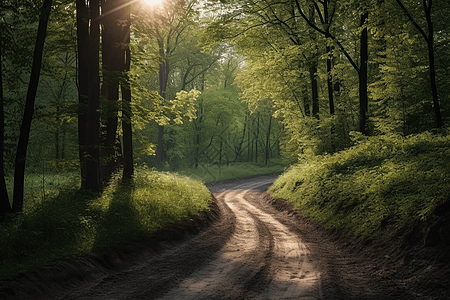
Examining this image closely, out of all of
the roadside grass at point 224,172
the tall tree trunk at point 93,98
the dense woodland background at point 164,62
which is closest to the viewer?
the dense woodland background at point 164,62

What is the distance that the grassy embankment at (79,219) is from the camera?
23.6 feet

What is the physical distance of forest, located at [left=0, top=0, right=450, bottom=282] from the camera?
10148 millimetres

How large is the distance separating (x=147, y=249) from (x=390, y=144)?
10886mm

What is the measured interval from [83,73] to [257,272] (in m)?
10.1

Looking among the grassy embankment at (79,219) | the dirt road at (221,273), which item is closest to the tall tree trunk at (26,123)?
the grassy embankment at (79,219)

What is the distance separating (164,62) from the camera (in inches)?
618

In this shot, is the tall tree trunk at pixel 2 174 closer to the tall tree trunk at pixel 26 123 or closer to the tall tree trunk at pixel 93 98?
the tall tree trunk at pixel 26 123

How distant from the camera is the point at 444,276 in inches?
239

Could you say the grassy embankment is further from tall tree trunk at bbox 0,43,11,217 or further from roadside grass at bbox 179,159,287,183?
roadside grass at bbox 179,159,287,183

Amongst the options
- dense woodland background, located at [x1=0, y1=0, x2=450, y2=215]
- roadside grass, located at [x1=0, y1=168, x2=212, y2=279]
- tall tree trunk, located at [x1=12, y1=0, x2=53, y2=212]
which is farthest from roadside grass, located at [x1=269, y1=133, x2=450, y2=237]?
tall tree trunk, located at [x1=12, y1=0, x2=53, y2=212]

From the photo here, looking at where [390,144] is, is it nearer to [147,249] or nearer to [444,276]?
[444,276]

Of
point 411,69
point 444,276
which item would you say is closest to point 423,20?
point 411,69

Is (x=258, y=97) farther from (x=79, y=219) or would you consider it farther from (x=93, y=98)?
(x=79, y=219)

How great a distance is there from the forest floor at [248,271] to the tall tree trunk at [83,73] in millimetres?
→ 4344
